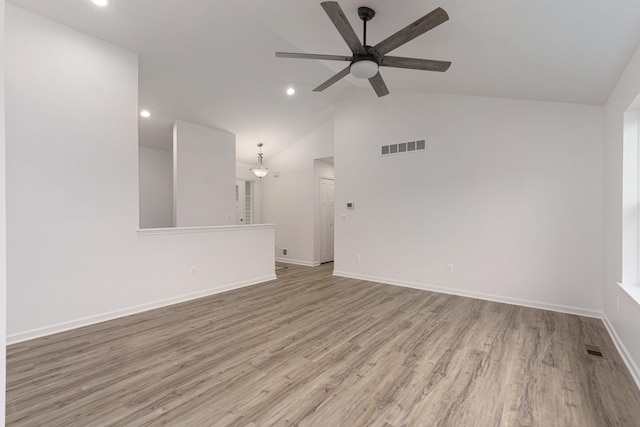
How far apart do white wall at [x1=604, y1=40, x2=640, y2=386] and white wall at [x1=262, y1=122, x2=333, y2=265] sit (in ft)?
14.9

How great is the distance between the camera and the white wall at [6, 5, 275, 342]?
2.93 meters

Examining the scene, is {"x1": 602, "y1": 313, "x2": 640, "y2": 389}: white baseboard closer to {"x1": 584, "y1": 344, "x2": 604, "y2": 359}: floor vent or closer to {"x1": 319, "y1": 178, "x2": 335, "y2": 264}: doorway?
{"x1": 584, "y1": 344, "x2": 604, "y2": 359}: floor vent

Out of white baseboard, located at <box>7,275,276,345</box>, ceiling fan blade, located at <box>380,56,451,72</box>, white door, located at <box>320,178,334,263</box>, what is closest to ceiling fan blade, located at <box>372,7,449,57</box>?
ceiling fan blade, located at <box>380,56,451,72</box>

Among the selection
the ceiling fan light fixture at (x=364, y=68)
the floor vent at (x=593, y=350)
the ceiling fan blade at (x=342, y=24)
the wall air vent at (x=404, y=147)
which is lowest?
the floor vent at (x=593, y=350)

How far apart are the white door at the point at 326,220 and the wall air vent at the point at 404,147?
7.07ft

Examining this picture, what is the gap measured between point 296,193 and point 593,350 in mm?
5718

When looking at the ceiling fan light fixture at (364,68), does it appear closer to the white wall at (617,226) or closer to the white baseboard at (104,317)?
the white wall at (617,226)

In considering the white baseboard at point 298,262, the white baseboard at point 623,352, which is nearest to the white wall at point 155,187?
the white baseboard at point 298,262

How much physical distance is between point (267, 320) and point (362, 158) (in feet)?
11.4

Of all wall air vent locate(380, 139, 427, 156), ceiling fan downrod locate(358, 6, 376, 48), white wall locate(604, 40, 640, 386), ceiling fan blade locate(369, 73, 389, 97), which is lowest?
white wall locate(604, 40, 640, 386)

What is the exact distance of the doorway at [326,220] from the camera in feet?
23.6

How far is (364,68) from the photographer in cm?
267

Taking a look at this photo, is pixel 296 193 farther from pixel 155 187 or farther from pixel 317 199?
pixel 155 187

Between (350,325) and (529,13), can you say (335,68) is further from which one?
(350,325)
